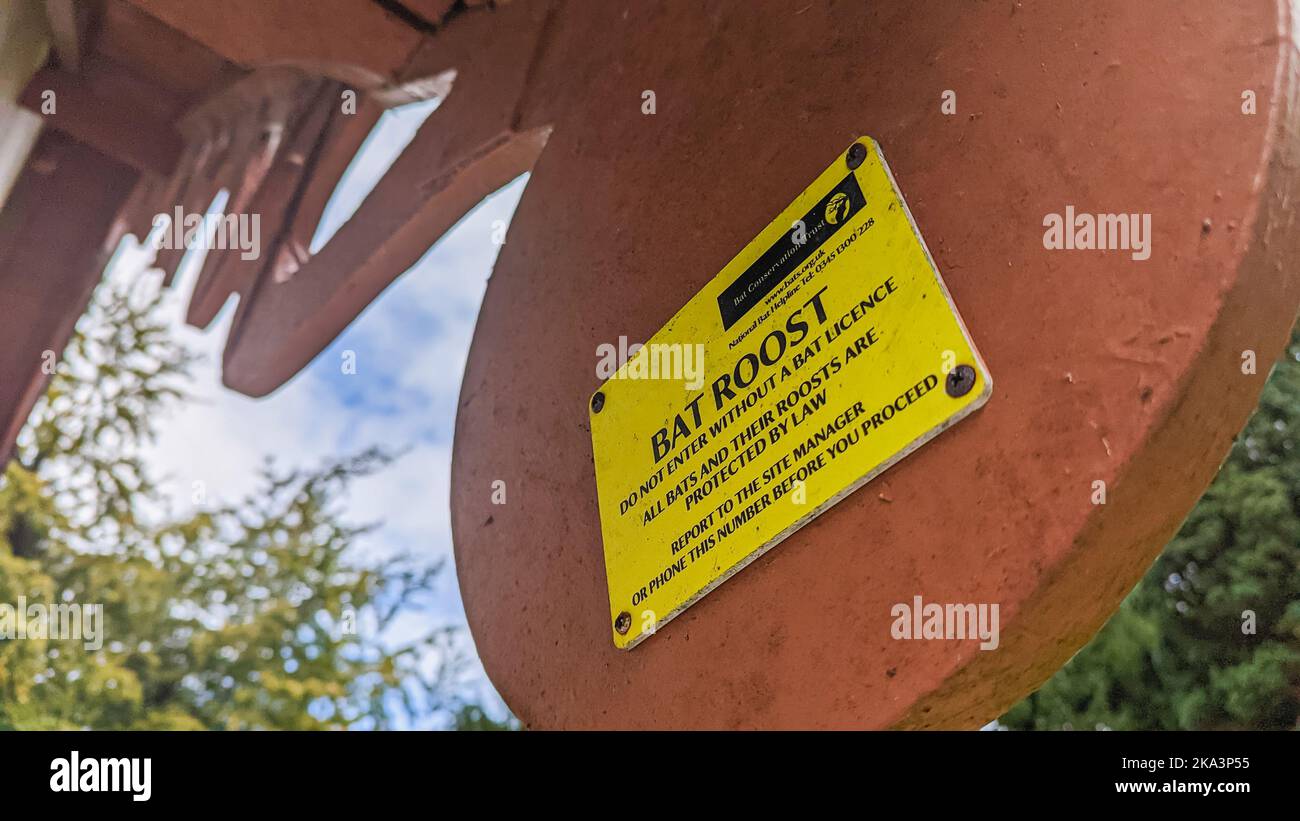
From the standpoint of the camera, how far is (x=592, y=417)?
1.57m

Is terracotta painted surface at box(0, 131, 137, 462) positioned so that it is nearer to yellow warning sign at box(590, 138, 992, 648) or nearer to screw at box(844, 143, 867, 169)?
yellow warning sign at box(590, 138, 992, 648)

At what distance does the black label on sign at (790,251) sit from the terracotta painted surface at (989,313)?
2.7 inches

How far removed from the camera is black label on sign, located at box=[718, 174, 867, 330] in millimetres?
1219

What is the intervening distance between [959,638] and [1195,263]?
1.37ft

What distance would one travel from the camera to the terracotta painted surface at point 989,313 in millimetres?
906

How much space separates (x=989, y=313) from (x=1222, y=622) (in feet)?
12.8

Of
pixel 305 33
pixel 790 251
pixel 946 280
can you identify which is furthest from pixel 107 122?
pixel 946 280

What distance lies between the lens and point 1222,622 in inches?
163

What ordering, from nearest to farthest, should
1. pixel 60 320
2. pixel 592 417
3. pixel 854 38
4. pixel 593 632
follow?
pixel 854 38, pixel 593 632, pixel 592 417, pixel 60 320

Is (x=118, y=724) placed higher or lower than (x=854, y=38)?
lower

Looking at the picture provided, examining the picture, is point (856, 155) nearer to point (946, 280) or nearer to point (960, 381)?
point (946, 280)
